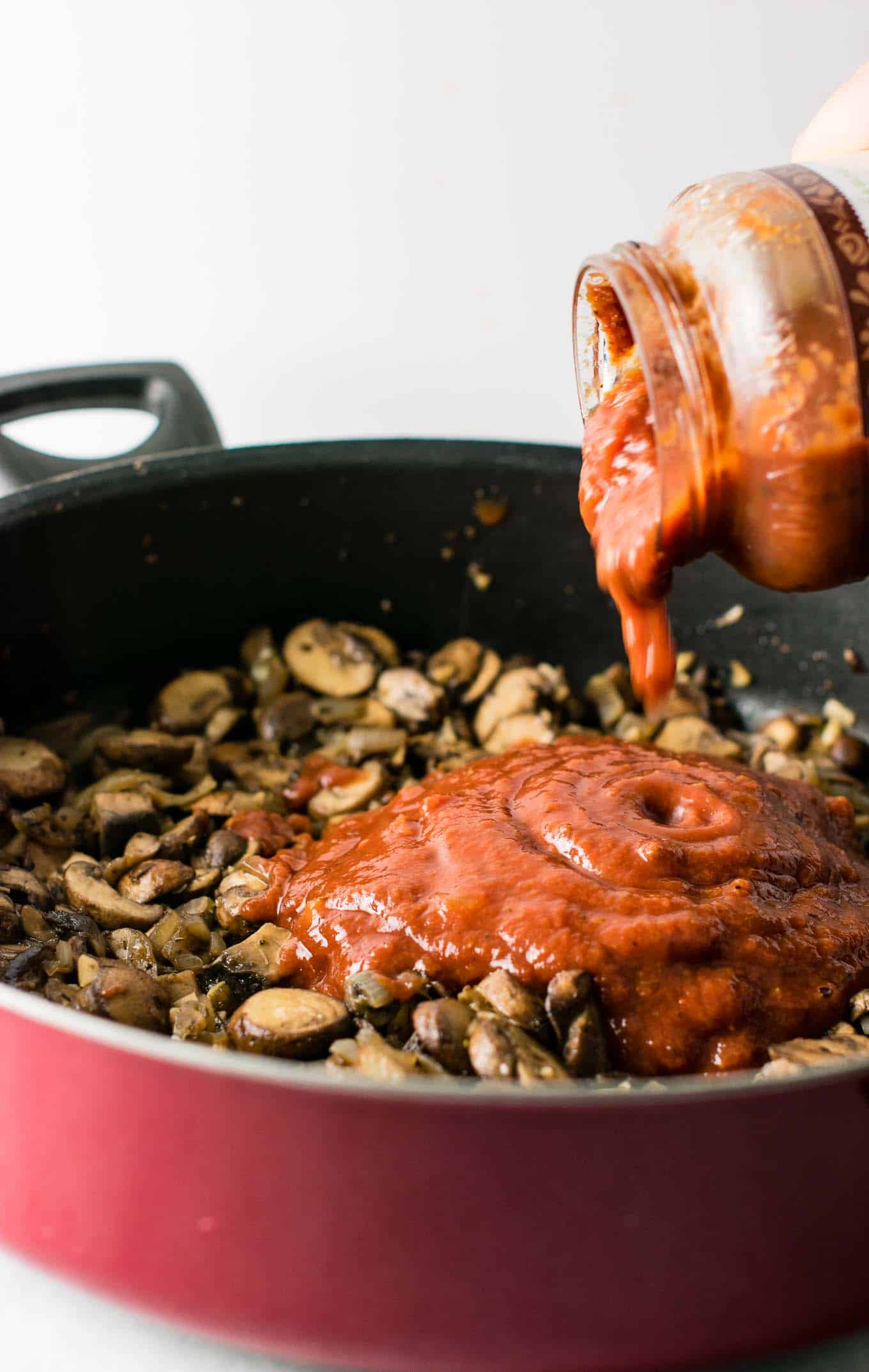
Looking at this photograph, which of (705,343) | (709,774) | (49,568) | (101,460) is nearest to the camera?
(705,343)

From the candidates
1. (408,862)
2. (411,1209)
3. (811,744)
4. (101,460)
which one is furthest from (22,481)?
(411,1209)

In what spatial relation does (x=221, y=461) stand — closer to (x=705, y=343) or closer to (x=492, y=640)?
(x=492, y=640)

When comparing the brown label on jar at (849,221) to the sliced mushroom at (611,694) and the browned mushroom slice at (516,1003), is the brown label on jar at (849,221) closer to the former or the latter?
the browned mushroom slice at (516,1003)

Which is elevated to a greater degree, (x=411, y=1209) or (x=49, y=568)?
(x=49, y=568)

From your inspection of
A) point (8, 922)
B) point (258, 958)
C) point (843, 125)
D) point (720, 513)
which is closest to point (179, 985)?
point (258, 958)

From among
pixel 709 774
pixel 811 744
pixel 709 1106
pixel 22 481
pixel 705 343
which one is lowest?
pixel 811 744

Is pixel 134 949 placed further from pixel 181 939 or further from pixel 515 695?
pixel 515 695
